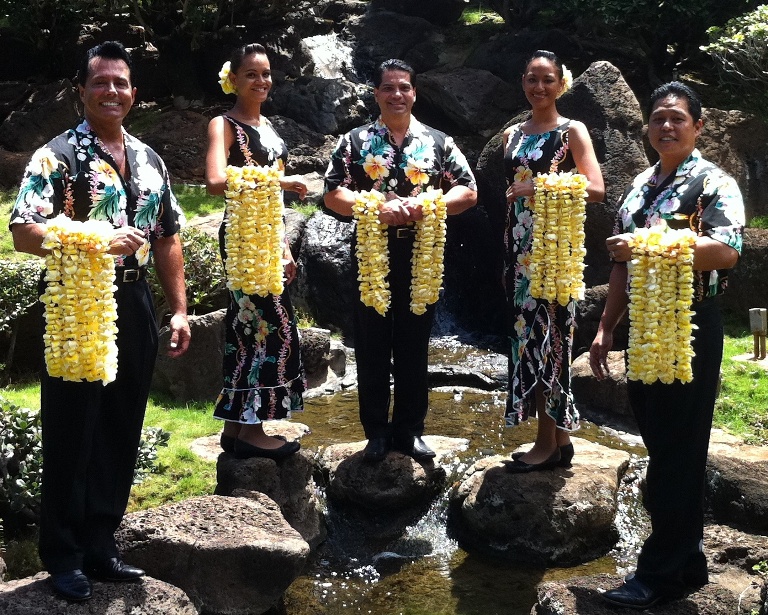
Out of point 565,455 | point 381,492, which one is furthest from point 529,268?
point 381,492

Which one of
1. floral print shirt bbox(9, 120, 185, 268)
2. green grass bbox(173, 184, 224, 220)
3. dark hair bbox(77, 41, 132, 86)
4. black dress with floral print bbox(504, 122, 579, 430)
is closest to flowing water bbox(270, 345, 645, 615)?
black dress with floral print bbox(504, 122, 579, 430)

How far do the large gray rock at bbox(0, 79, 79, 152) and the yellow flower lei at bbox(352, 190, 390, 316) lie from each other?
32.0 ft

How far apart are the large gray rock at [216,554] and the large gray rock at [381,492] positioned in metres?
0.92

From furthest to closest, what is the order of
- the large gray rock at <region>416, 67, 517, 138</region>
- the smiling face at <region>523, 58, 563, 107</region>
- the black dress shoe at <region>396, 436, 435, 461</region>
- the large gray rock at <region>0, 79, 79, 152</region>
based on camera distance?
1. the large gray rock at <region>416, 67, 517, 138</region>
2. the large gray rock at <region>0, 79, 79, 152</region>
3. the black dress shoe at <region>396, 436, 435, 461</region>
4. the smiling face at <region>523, 58, 563, 107</region>

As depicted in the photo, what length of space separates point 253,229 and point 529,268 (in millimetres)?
1604

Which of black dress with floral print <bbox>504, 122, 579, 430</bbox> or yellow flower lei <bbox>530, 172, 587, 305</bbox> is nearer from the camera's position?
yellow flower lei <bbox>530, 172, 587, 305</bbox>

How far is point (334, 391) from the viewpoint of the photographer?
30.0 feet

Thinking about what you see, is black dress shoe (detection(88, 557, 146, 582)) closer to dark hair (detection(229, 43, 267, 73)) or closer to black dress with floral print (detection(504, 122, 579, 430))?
black dress with floral print (detection(504, 122, 579, 430))

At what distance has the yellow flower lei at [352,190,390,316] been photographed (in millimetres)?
5500

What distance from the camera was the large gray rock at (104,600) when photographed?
4.14 metres

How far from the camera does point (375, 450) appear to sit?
6027mm

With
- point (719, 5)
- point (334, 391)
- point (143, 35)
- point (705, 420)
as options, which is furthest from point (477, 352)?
point (143, 35)

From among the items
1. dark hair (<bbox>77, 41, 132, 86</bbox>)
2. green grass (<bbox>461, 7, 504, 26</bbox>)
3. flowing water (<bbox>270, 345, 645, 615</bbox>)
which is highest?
green grass (<bbox>461, 7, 504, 26</bbox>)

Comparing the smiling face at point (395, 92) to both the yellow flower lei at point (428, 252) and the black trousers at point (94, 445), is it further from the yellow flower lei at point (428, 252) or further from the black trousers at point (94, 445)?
the black trousers at point (94, 445)
